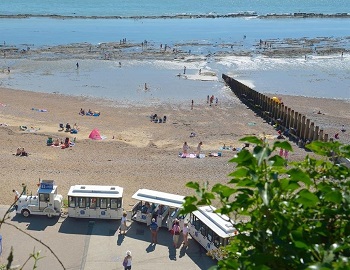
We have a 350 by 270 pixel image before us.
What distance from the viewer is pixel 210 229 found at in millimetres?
17234

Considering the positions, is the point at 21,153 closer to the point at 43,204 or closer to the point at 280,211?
the point at 43,204

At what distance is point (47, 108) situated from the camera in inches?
1713

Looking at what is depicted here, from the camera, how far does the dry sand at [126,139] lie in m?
25.8

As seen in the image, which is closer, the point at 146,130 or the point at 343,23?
the point at 146,130

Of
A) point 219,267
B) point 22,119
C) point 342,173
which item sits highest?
point 342,173

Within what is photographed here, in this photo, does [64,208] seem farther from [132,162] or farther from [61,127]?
[61,127]

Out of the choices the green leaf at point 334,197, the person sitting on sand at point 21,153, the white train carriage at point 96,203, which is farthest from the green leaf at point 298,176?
the person sitting on sand at point 21,153

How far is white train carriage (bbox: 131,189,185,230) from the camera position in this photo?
19141 mm

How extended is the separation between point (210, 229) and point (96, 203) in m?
4.74

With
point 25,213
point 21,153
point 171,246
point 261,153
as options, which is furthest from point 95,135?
point 261,153

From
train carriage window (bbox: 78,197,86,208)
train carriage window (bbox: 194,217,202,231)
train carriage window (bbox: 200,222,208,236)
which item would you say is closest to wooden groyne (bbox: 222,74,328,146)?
train carriage window (bbox: 194,217,202,231)

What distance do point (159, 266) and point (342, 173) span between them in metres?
13.3

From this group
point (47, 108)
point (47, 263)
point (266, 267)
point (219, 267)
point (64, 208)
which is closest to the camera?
point (266, 267)

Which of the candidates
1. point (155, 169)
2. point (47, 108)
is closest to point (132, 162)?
point (155, 169)
